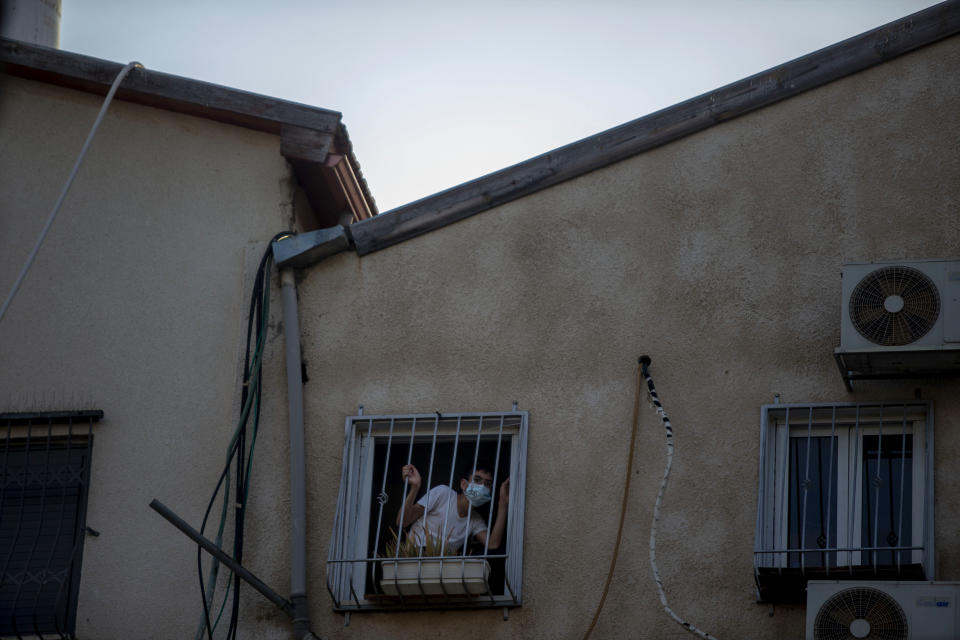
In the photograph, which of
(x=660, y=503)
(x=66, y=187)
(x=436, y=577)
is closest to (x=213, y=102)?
(x=66, y=187)

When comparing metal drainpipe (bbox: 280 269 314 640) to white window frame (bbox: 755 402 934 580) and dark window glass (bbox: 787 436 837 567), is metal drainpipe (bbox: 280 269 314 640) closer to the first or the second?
white window frame (bbox: 755 402 934 580)

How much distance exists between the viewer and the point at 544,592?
827 cm

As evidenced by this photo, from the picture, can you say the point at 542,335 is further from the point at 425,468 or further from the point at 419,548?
the point at 419,548

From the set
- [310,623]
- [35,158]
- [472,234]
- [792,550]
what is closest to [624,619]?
[792,550]

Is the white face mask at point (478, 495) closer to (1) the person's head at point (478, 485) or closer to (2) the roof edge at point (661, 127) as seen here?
(1) the person's head at point (478, 485)

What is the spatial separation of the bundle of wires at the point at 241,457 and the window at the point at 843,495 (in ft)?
10.5

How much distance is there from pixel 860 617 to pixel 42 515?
5243 mm

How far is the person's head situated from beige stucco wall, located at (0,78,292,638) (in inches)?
47.5

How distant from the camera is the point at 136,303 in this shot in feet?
31.3

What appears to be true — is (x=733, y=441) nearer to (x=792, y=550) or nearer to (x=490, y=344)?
(x=792, y=550)

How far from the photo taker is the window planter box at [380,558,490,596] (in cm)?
821

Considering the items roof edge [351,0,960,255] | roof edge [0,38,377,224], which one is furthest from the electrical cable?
roof edge [0,38,377,224]

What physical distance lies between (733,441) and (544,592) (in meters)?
1.43

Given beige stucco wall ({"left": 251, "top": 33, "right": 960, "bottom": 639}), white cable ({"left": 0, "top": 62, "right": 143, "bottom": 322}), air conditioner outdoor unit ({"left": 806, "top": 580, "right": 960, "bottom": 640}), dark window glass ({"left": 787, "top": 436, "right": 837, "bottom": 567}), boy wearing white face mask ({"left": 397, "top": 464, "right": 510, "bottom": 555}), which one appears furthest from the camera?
white cable ({"left": 0, "top": 62, "right": 143, "bottom": 322})
